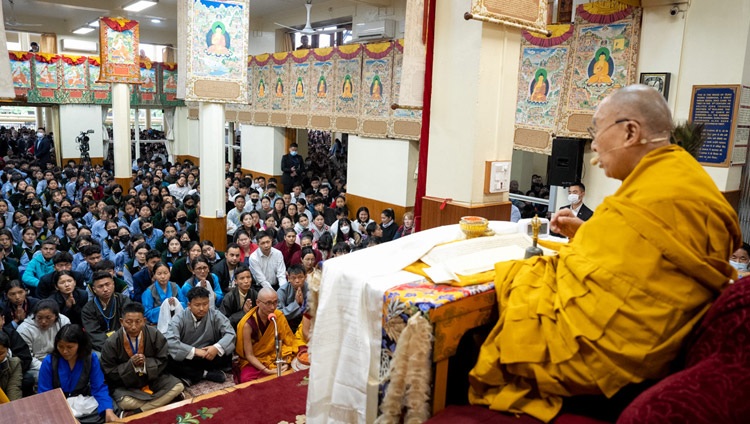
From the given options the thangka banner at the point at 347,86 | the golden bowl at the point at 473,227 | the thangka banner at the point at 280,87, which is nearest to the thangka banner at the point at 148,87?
the thangka banner at the point at 280,87

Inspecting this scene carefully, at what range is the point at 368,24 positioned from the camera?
436 inches

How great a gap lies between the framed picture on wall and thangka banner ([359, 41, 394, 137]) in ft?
14.9

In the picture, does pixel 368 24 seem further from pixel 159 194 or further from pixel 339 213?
pixel 159 194

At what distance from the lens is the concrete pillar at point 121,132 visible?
11.9 meters

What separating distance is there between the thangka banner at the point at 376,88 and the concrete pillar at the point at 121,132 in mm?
5479

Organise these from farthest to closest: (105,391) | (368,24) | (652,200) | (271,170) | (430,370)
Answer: (271,170) < (368,24) < (105,391) < (430,370) < (652,200)

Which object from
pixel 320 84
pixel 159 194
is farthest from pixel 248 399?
pixel 320 84

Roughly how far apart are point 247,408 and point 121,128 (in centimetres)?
1061

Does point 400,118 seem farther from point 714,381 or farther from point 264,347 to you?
Result: point 714,381

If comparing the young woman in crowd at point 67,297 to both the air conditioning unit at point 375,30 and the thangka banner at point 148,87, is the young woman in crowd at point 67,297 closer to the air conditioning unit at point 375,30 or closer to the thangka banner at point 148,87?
the air conditioning unit at point 375,30

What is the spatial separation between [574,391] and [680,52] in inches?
216

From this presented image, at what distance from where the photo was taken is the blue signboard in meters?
5.61

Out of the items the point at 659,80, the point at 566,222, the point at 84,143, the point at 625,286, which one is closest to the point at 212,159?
the point at 659,80

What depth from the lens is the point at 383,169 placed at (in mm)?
10297
